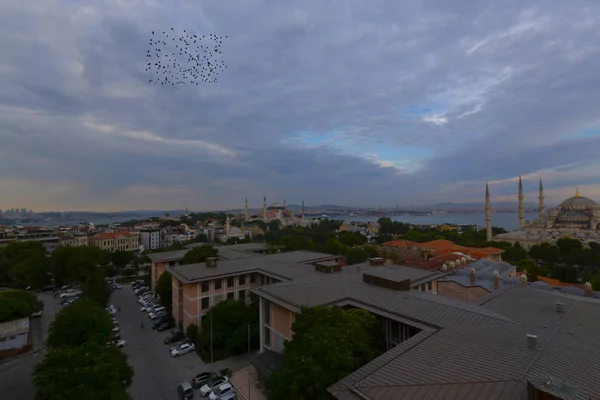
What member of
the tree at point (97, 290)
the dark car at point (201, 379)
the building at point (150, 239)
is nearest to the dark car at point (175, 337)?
the dark car at point (201, 379)

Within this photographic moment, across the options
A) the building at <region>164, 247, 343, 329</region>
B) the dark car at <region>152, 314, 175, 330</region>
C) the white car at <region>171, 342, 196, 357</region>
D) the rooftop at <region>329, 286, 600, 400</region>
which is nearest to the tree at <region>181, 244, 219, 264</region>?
the building at <region>164, 247, 343, 329</region>

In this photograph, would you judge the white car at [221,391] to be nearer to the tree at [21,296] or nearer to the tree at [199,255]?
the tree at [199,255]

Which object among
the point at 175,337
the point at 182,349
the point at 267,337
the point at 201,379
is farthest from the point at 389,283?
the point at 175,337

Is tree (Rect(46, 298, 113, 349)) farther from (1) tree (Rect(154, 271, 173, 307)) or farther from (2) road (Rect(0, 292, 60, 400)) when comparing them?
(1) tree (Rect(154, 271, 173, 307))

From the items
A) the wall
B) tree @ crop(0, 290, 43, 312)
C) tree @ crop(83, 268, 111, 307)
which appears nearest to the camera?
the wall

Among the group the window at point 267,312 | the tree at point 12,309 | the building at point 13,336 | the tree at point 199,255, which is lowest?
the building at point 13,336

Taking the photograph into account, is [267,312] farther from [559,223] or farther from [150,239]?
[559,223]

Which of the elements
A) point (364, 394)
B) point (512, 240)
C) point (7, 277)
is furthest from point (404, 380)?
point (512, 240)
